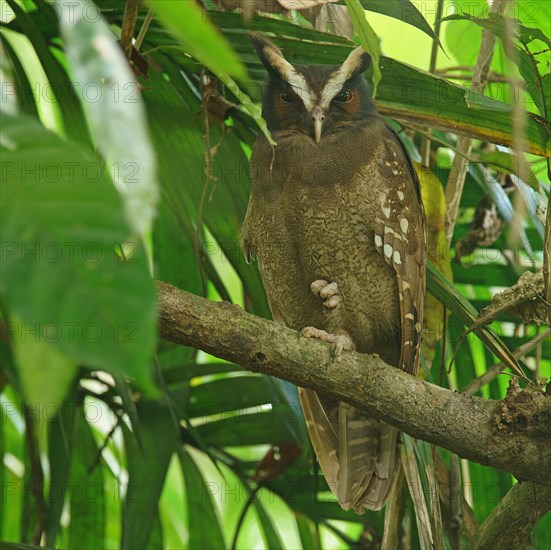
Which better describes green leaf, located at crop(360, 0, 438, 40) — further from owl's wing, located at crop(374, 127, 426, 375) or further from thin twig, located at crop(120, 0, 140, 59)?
owl's wing, located at crop(374, 127, 426, 375)

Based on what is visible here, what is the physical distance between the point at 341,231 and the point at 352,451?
766 millimetres

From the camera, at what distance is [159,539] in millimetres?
2711

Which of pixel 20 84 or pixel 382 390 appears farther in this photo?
pixel 20 84

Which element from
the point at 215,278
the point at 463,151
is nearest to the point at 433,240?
the point at 463,151

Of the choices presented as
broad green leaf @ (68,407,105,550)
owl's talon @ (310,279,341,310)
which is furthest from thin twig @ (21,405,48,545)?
owl's talon @ (310,279,341,310)

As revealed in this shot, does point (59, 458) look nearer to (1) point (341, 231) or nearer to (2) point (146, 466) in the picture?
(2) point (146, 466)

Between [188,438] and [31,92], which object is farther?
[188,438]

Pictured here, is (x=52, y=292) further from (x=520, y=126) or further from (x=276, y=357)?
(x=276, y=357)

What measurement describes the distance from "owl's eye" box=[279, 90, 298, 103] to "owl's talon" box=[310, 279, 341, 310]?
0.64 metres

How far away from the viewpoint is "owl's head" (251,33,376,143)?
250 centimetres

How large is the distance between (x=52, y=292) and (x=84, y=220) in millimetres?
54

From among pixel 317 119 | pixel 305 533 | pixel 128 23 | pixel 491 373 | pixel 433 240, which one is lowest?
pixel 305 533

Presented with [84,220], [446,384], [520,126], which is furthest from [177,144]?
[84,220]

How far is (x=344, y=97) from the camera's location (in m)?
2.70
